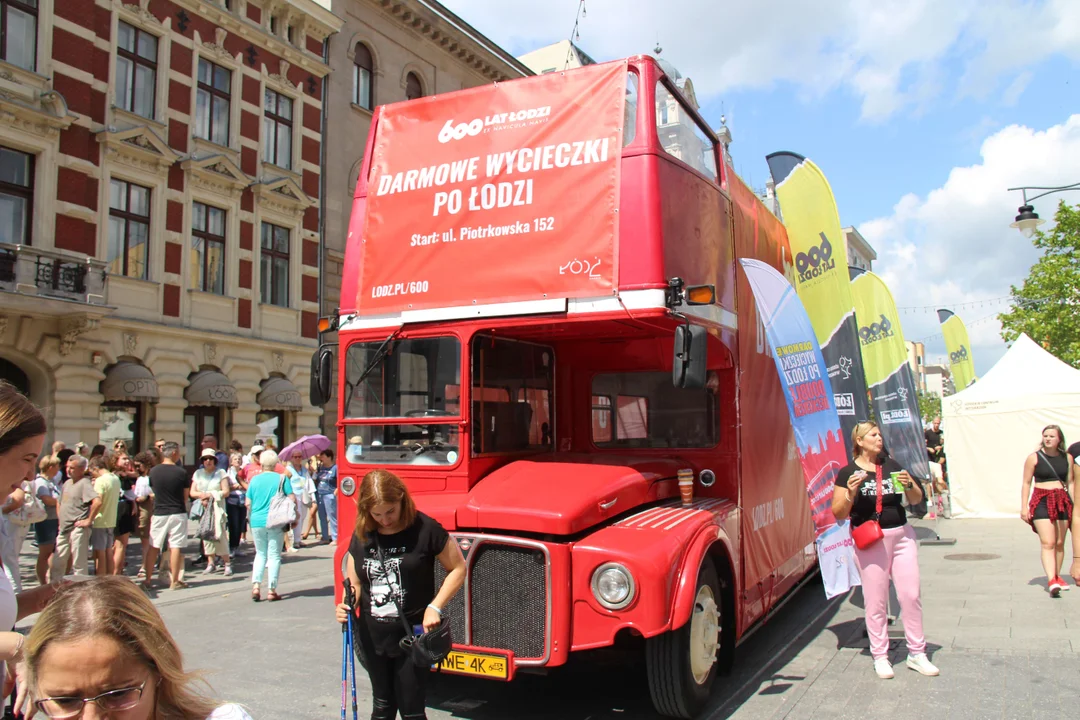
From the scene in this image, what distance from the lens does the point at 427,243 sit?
19.1ft

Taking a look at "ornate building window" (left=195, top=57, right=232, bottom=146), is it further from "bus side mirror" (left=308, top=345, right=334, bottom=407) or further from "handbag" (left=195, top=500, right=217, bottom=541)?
"bus side mirror" (left=308, top=345, right=334, bottom=407)

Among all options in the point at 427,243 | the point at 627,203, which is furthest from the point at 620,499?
the point at 427,243

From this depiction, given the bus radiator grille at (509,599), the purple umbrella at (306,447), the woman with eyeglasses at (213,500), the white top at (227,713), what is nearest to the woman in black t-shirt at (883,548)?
the bus radiator grille at (509,599)

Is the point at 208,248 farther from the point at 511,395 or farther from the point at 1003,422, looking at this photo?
the point at 1003,422

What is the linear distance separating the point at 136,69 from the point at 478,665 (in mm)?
18958

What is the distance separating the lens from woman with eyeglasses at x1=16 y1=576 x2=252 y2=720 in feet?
5.56

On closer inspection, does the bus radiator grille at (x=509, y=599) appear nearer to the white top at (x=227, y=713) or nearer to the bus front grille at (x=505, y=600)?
the bus front grille at (x=505, y=600)

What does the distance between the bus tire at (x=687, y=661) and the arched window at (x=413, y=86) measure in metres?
25.1

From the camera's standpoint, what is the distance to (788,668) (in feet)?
19.9

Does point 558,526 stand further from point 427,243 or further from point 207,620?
point 207,620

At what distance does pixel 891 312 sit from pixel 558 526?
8644mm

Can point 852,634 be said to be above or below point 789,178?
below

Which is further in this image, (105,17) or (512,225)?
(105,17)

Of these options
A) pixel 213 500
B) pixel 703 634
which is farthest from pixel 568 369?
pixel 213 500
